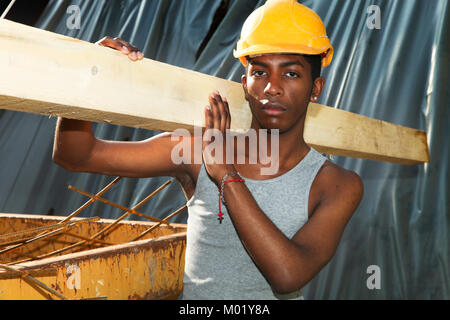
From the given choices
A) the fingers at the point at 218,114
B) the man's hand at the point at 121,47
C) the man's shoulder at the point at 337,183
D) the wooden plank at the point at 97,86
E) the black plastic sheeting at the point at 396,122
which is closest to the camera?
the wooden plank at the point at 97,86

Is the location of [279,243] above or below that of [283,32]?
below

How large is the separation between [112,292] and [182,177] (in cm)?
48

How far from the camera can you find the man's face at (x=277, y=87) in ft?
3.30

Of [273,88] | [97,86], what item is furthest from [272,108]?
[97,86]

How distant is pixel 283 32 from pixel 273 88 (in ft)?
0.47

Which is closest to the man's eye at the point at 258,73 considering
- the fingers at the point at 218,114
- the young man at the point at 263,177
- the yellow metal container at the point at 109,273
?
the young man at the point at 263,177

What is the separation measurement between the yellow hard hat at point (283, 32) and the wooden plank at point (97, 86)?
0.40 ft

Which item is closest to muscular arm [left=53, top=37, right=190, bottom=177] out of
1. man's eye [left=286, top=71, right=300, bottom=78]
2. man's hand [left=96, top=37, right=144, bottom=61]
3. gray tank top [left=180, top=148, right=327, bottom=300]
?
gray tank top [left=180, top=148, right=327, bottom=300]

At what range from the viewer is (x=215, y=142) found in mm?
960

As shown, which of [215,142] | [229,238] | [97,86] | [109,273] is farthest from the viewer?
[109,273]

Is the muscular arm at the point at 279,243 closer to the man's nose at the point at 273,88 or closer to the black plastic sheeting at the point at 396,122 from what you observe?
the man's nose at the point at 273,88

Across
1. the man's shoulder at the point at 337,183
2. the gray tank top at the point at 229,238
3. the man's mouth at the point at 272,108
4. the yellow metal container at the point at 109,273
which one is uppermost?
the man's mouth at the point at 272,108

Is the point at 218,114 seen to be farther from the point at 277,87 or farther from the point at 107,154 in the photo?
the point at 107,154
